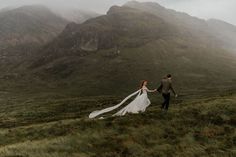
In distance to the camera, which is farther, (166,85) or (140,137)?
(166,85)

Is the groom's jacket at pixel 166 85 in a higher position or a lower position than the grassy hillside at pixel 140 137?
higher

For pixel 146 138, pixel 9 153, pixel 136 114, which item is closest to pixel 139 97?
pixel 136 114

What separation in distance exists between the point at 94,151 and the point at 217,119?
513 inches

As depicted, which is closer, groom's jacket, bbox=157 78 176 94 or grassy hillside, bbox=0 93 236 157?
grassy hillside, bbox=0 93 236 157

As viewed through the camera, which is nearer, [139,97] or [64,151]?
[64,151]

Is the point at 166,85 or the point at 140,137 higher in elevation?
the point at 166,85

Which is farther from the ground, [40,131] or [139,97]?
[139,97]

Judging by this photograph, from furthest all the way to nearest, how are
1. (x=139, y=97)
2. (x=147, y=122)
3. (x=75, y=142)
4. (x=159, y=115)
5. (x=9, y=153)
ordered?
(x=139, y=97), (x=159, y=115), (x=147, y=122), (x=75, y=142), (x=9, y=153)

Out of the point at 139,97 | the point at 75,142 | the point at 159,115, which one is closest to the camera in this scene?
the point at 75,142

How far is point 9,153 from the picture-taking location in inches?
1071

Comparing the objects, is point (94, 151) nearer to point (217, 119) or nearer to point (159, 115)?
point (159, 115)

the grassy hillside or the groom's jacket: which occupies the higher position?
the groom's jacket

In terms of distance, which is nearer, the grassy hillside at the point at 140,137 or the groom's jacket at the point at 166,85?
the grassy hillside at the point at 140,137

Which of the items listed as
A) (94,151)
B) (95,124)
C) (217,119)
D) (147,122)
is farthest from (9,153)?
(217,119)
